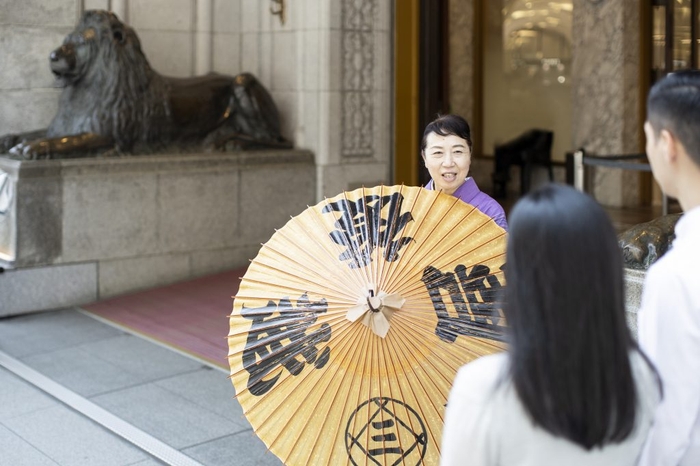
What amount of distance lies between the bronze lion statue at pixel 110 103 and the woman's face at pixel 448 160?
5.13 metres

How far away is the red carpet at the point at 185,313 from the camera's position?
23.0ft

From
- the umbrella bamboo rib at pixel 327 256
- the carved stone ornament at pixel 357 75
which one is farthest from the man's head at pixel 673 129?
the carved stone ornament at pixel 357 75

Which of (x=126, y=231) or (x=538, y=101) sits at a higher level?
(x=538, y=101)

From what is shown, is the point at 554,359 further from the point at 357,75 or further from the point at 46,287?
the point at 357,75

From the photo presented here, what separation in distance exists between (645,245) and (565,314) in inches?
118

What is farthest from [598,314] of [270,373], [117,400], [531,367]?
[117,400]

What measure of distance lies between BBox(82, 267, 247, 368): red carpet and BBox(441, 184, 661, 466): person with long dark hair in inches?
191

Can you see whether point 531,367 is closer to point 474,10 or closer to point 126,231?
point 126,231

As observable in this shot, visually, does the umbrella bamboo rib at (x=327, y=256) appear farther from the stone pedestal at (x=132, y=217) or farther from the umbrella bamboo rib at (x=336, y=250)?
the stone pedestal at (x=132, y=217)

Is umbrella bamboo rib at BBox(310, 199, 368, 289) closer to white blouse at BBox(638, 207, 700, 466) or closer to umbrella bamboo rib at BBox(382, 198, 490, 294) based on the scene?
umbrella bamboo rib at BBox(382, 198, 490, 294)

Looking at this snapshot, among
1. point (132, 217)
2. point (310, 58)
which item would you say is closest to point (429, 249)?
point (132, 217)

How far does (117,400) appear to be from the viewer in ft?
18.9

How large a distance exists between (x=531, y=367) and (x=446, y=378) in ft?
4.91

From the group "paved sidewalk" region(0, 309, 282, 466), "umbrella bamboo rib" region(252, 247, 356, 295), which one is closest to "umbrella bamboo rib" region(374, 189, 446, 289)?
"umbrella bamboo rib" region(252, 247, 356, 295)
